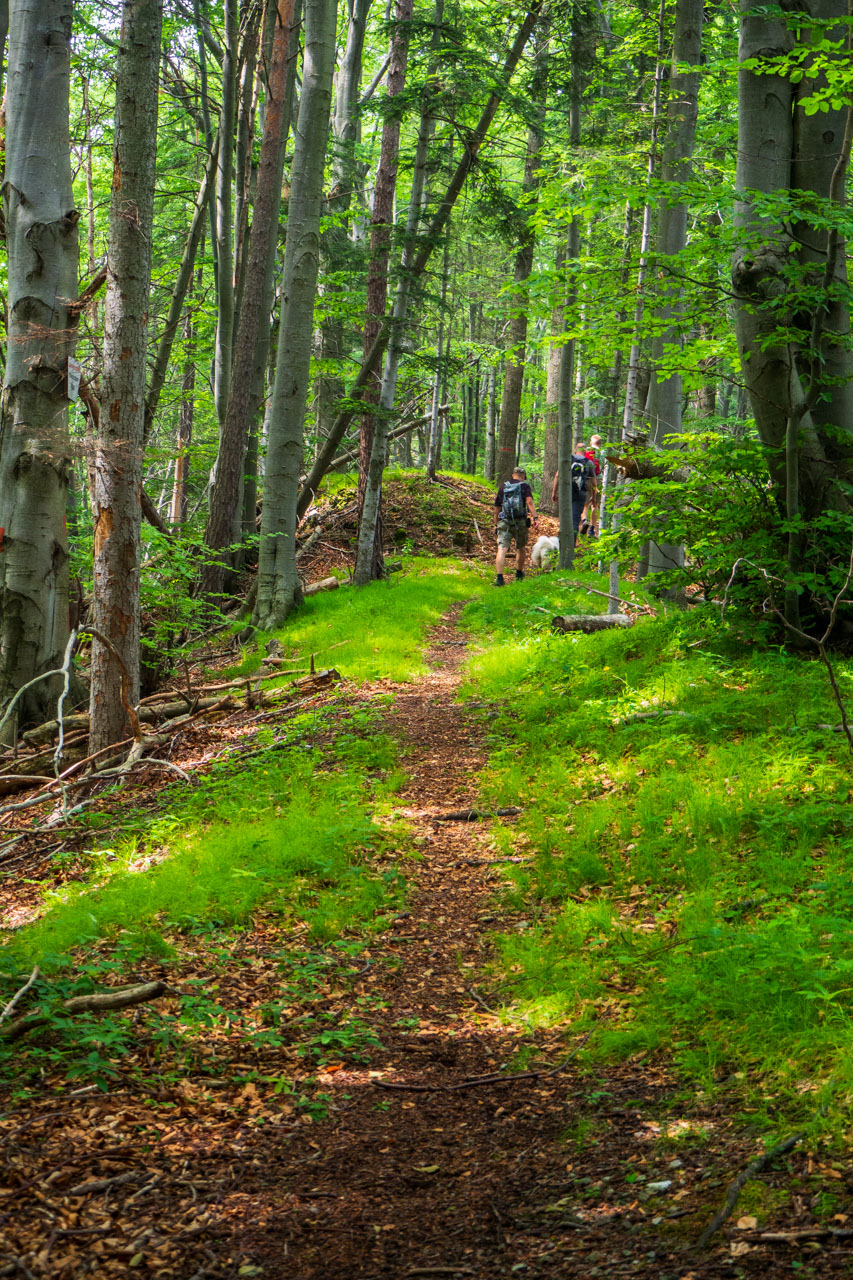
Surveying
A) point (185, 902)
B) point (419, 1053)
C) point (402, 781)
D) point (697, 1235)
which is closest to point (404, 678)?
point (402, 781)

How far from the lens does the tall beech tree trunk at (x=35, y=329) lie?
679cm

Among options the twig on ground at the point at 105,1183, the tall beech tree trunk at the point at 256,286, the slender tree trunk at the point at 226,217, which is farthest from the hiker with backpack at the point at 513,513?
the twig on ground at the point at 105,1183

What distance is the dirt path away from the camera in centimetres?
229

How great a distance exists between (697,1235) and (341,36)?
1058 inches

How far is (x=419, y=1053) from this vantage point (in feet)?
11.6

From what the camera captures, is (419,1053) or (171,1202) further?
(419,1053)

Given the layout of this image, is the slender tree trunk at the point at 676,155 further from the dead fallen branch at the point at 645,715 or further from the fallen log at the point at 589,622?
the dead fallen branch at the point at 645,715

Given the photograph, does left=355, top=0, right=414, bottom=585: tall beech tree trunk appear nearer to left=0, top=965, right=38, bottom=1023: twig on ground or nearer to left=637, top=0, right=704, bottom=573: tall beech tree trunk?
left=637, top=0, right=704, bottom=573: tall beech tree trunk

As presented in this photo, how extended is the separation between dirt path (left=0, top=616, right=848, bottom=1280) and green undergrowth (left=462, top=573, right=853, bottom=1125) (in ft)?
0.89

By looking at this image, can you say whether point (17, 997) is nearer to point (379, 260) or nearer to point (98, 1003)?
point (98, 1003)

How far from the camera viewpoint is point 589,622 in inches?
385

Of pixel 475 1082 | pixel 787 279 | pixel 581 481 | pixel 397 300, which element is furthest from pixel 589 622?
pixel 581 481

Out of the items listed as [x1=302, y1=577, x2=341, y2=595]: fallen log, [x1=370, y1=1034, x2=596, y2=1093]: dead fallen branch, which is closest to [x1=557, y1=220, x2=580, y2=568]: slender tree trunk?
[x1=302, y1=577, x2=341, y2=595]: fallen log

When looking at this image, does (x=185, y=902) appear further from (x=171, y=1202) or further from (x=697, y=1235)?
(x=697, y=1235)
